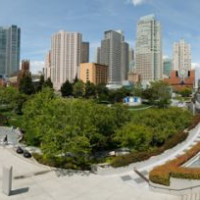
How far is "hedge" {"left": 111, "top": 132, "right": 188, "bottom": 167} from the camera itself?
26.0 m

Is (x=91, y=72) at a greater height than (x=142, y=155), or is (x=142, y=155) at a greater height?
(x=91, y=72)

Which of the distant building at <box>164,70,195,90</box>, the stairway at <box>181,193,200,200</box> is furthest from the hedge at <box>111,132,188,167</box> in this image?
the distant building at <box>164,70,195,90</box>

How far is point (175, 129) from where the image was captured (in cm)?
3497

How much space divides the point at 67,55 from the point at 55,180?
152607mm

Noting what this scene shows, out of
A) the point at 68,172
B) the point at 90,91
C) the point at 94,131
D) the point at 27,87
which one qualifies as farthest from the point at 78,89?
the point at 68,172

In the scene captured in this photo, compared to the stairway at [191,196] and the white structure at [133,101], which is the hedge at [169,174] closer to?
the stairway at [191,196]

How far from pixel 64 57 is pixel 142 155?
148802 millimetres

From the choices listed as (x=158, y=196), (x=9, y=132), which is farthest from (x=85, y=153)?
(x=9, y=132)

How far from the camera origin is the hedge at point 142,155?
26.0 meters

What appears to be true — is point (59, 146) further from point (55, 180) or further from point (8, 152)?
point (8, 152)

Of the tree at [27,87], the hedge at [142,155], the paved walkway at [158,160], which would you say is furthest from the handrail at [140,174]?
the tree at [27,87]

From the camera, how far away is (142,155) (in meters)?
27.3

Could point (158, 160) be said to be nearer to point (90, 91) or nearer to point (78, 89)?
point (90, 91)

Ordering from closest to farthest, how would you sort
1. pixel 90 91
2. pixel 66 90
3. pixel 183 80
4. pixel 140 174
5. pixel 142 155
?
pixel 140 174
pixel 142 155
pixel 90 91
pixel 66 90
pixel 183 80
